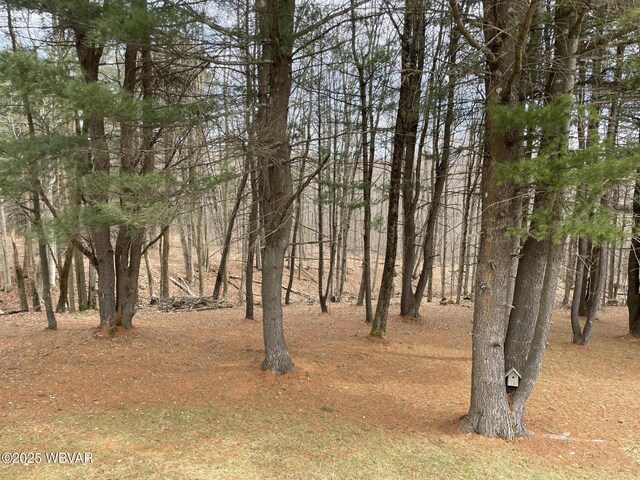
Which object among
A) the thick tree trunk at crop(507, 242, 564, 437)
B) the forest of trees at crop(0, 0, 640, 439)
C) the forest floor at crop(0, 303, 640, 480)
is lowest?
the forest floor at crop(0, 303, 640, 480)

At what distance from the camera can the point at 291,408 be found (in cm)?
490

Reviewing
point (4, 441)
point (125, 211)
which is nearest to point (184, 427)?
point (4, 441)

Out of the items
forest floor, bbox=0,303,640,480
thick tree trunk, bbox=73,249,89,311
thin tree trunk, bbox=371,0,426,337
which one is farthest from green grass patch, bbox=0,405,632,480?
thick tree trunk, bbox=73,249,89,311

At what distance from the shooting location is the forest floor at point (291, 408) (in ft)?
11.6

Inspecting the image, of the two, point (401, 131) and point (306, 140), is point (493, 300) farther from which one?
point (401, 131)

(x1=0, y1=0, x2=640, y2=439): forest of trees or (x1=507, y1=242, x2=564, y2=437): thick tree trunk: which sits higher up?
(x1=0, y1=0, x2=640, y2=439): forest of trees

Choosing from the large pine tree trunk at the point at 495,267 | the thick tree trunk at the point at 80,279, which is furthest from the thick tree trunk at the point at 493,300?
the thick tree trunk at the point at 80,279

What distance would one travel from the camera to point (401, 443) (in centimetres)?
406

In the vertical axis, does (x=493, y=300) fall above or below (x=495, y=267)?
below

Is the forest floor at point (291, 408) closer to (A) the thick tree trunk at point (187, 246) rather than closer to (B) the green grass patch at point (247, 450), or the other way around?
(B) the green grass patch at point (247, 450)

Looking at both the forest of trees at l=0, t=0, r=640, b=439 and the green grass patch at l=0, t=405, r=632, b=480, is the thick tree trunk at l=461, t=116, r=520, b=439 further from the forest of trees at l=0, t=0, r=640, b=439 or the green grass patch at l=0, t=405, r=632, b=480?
the green grass patch at l=0, t=405, r=632, b=480

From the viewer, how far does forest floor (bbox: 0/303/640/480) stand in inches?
139

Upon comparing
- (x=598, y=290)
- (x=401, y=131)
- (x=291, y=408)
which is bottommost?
(x=291, y=408)

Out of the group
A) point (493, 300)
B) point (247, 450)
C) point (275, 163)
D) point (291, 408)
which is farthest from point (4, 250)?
point (493, 300)
